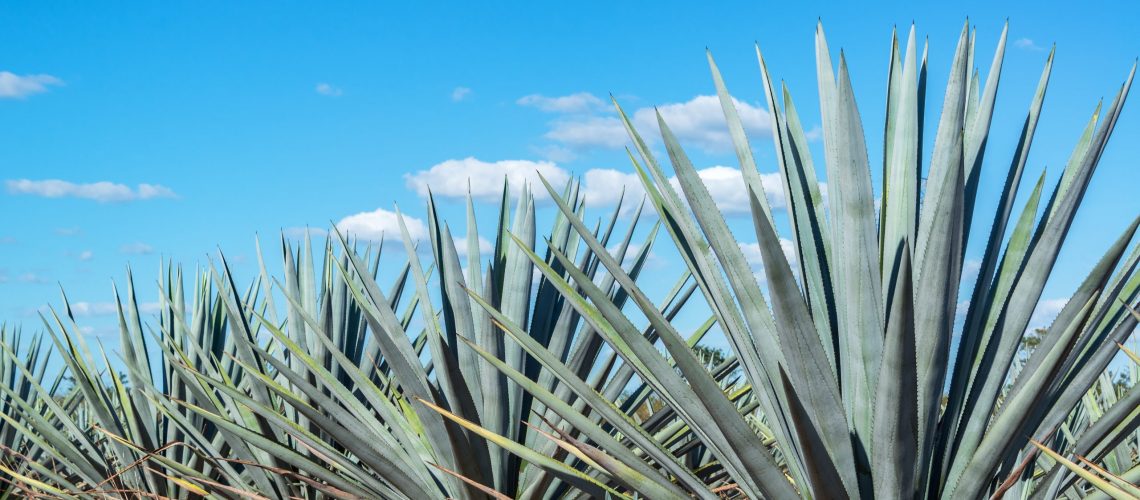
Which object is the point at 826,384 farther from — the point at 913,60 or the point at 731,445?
the point at 913,60

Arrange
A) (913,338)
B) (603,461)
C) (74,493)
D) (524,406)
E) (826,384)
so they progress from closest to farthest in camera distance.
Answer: (913,338)
(826,384)
(603,461)
(524,406)
(74,493)

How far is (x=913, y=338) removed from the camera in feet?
6.57

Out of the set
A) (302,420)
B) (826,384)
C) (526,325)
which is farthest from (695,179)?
(302,420)

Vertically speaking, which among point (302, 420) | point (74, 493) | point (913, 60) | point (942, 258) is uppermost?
point (913, 60)

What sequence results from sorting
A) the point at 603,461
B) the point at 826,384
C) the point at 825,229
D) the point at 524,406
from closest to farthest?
the point at 826,384 → the point at 603,461 → the point at 825,229 → the point at 524,406

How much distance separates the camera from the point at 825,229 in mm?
2512

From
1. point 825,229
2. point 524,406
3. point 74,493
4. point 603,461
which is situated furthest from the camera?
point 74,493

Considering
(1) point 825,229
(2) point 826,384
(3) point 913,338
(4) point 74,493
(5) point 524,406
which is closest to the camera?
(3) point 913,338

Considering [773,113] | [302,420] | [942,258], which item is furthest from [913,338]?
[302,420]

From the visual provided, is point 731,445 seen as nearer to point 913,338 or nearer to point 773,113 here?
point 913,338

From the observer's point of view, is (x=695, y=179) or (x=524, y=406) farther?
(x=524, y=406)

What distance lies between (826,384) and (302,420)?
2.69m

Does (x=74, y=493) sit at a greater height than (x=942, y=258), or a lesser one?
lesser

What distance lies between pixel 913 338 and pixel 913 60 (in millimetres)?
822
